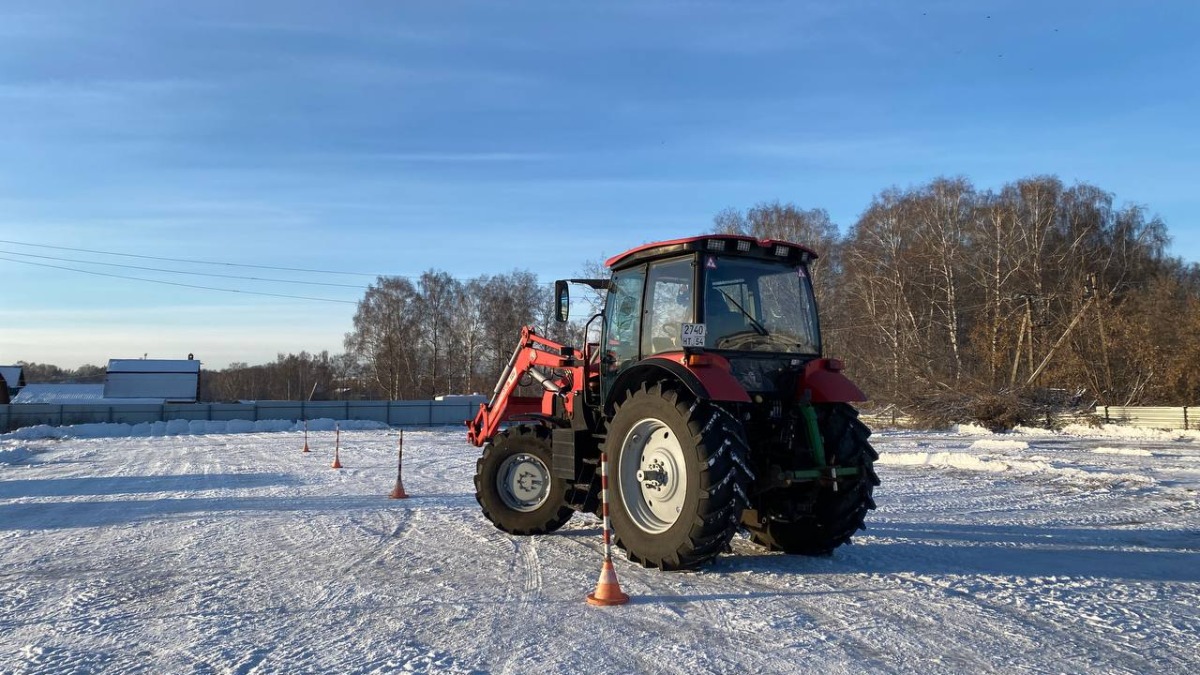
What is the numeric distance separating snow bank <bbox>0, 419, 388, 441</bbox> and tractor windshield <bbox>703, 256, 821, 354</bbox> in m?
28.3

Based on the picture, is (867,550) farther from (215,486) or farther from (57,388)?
(57,388)

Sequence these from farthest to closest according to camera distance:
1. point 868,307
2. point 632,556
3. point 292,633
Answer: point 868,307, point 632,556, point 292,633

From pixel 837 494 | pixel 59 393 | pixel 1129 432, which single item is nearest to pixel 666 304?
pixel 837 494

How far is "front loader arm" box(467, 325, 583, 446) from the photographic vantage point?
8.75 metres

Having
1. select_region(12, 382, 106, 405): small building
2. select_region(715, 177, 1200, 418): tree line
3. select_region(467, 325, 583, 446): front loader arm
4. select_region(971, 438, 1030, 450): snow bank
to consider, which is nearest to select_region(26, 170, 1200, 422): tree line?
select_region(715, 177, 1200, 418): tree line

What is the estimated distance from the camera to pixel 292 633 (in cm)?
499

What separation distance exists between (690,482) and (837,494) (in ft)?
5.25

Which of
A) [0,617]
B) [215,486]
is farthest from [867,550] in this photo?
[215,486]

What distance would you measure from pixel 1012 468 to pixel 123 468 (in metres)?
17.8

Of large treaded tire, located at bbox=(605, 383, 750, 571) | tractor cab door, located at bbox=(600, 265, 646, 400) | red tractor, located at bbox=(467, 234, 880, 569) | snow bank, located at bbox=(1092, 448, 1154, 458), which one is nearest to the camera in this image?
large treaded tire, located at bbox=(605, 383, 750, 571)

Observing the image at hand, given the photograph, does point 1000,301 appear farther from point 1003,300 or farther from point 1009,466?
point 1009,466

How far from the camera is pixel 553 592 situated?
607 cm

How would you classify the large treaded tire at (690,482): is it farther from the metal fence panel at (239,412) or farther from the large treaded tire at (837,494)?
the metal fence panel at (239,412)

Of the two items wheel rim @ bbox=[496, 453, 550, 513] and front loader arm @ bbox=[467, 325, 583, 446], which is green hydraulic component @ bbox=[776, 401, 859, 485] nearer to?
front loader arm @ bbox=[467, 325, 583, 446]
